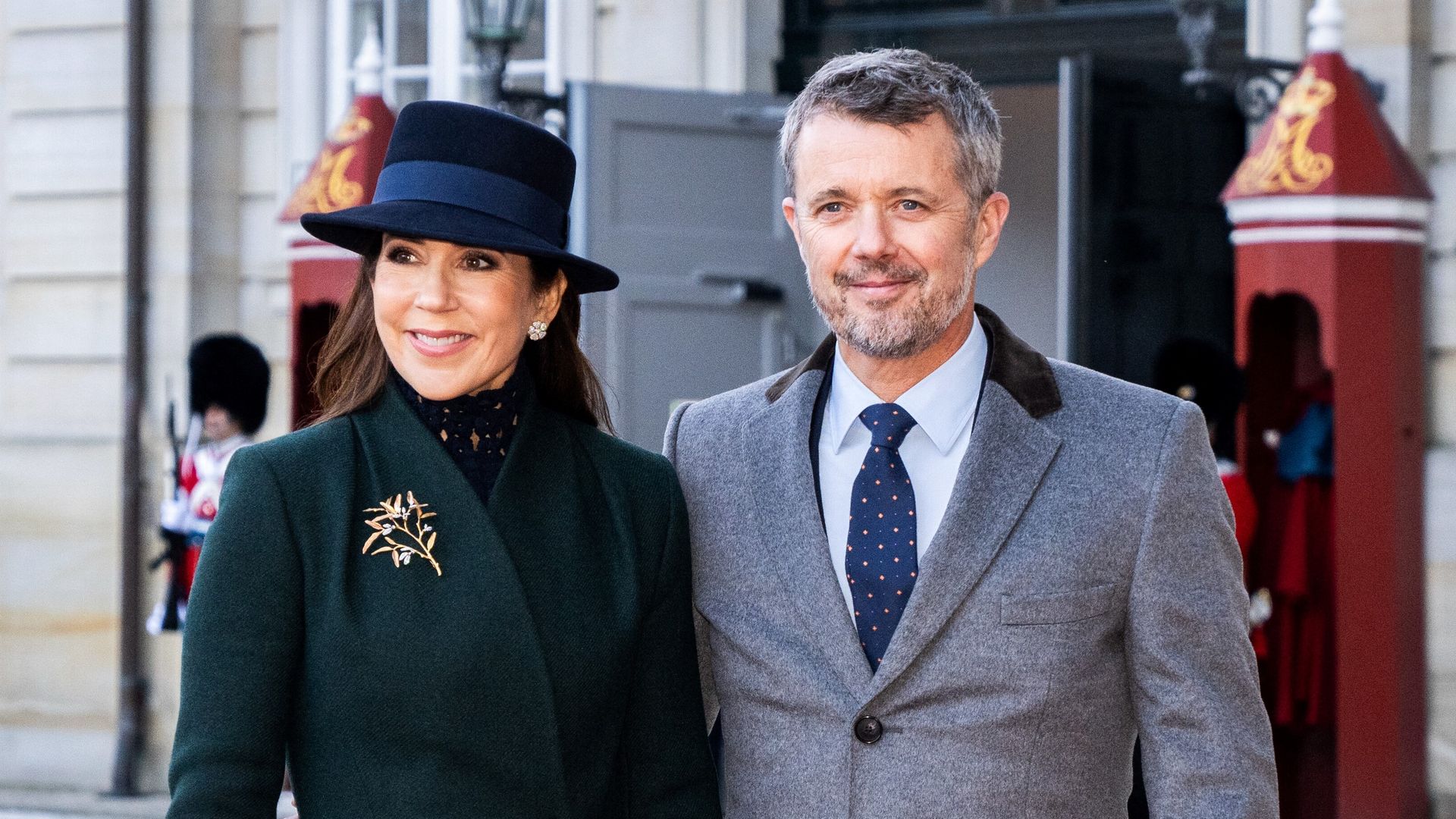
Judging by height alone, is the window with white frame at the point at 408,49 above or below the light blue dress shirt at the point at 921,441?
above

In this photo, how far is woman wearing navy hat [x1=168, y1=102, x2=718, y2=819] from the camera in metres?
2.21

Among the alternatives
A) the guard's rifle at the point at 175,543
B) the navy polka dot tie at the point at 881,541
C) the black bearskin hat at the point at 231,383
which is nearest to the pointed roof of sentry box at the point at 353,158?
the black bearskin hat at the point at 231,383

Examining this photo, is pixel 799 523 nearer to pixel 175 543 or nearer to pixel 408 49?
pixel 175 543

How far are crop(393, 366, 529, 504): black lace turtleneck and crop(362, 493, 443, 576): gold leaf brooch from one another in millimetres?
97

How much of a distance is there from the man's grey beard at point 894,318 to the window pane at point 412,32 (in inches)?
233

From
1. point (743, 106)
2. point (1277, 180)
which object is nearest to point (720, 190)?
point (743, 106)

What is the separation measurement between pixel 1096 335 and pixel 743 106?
1.83m

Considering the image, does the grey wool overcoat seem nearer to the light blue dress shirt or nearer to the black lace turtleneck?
the light blue dress shirt

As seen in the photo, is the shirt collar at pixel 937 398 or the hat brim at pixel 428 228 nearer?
the hat brim at pixel 428 228

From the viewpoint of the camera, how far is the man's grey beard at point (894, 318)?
2367 millimetres

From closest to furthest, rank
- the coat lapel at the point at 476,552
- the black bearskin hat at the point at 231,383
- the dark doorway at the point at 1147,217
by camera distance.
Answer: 1. the coat lapel at the point at 476,552
2. the dark doorway at the point at 1147,217
3. the black bearskin hat at the point at 231,383

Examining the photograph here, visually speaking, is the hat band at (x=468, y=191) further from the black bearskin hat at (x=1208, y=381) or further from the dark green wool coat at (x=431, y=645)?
the black bearskin hat at (x=1208, y=381)

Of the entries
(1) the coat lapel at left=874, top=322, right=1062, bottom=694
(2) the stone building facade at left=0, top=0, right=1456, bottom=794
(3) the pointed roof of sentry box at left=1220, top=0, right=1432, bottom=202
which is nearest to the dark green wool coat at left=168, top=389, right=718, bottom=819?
(1) the coat lapel at left=874, top=322, right=1062, bottom=694

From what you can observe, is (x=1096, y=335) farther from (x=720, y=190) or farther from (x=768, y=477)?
(x=768, y=477)
